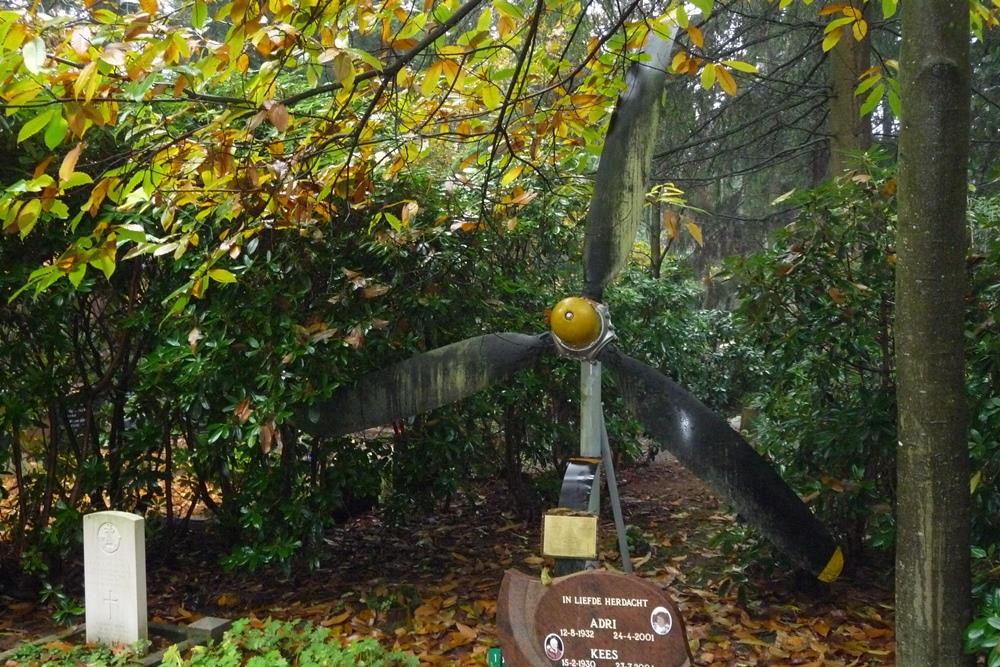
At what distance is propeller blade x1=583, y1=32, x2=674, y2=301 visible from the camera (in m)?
3.31

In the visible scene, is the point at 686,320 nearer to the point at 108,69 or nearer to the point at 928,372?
the point at 928,372

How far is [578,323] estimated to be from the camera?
3230mm

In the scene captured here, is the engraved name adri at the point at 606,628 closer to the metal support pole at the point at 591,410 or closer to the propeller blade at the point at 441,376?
the metal support pole at the point at 591,410

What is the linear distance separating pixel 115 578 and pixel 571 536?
264 centimetres

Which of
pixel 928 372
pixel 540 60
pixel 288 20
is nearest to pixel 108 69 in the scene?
pixel 288 20

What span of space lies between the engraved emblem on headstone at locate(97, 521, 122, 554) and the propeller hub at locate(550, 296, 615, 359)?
8.76 feet

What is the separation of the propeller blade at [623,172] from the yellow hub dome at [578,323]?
130 mm

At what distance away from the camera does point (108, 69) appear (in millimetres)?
3104

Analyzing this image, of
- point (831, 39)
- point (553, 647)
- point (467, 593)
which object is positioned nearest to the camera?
point (553, 647)

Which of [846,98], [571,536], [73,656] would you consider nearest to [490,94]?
[571,536]

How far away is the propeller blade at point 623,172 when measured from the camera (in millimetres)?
3307

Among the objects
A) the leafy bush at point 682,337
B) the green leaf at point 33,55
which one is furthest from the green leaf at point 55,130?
the leafy bush at point 682,337

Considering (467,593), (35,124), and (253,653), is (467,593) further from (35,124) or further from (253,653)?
(35,124)

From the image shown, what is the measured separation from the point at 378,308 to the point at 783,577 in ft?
9.16
